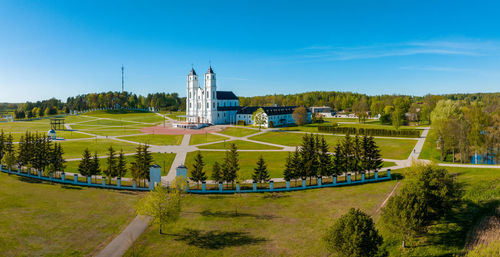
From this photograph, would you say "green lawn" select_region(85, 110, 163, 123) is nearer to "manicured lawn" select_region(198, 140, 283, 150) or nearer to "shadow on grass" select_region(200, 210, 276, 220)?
"manicured lawn" select_region(198, 140, 283, 150)

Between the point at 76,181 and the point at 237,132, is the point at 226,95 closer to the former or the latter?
the point at 237,132

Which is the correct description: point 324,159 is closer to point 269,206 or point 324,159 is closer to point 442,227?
point 269,206

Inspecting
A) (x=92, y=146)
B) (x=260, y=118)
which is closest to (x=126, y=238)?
(x=92, y=146)

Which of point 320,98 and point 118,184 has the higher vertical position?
point 320,98

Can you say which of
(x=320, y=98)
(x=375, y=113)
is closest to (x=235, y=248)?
(x=375, y=113)

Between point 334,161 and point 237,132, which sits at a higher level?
point 237,132

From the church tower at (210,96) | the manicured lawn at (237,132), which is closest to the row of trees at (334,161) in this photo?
the manicured lawn at (237,132)
